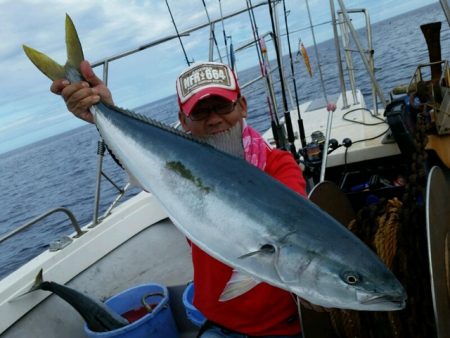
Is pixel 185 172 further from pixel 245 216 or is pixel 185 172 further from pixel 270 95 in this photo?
pixel 270 95

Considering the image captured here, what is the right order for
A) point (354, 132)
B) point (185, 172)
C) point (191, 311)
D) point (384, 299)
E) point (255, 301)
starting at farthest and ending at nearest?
point (354, 132), point (191, 311), point (255, 301), point (185, 172), point (384, 299)

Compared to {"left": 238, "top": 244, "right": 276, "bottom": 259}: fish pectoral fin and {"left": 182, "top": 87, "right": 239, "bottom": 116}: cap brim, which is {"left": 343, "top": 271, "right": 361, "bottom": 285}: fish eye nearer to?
{"left": 238, "top": 244, "right": 276, "bottom": 259}: fish pectoral fin

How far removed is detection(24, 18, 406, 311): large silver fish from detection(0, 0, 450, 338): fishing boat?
0.65m

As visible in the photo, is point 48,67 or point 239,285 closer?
point 239,285

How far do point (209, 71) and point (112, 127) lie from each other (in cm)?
50

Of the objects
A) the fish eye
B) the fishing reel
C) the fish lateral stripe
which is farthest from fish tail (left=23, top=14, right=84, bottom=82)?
the fishing reel

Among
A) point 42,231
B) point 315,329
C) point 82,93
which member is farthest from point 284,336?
point 42,231

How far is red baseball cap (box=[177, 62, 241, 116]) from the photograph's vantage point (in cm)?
175

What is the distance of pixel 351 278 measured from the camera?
109 cm

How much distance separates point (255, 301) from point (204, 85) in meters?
1.01

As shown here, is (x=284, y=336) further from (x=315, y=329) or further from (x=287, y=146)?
(x=287, y=146)

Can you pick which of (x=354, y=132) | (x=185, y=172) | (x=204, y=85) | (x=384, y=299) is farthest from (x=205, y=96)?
(x=354, y=132)

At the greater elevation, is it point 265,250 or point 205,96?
point 205,96

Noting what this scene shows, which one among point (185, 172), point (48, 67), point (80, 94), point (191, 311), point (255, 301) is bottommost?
point (191, 311)
